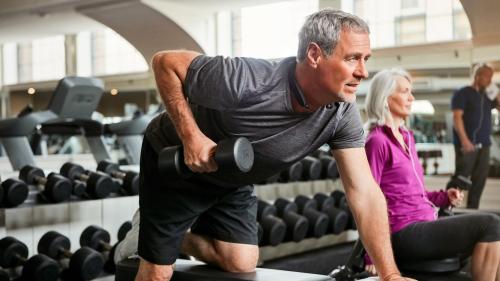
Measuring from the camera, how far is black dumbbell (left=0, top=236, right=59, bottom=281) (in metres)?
2.78

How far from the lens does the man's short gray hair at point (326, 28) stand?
4.77 feet

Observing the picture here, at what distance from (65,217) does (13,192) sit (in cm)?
37

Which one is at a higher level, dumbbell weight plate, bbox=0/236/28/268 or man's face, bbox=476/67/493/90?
man's face, bbox=476/67/493/90

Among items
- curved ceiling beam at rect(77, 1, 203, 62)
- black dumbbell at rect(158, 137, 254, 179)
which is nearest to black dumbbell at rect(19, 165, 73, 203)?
black dumbbell at rect(158, 137, 254, 179)

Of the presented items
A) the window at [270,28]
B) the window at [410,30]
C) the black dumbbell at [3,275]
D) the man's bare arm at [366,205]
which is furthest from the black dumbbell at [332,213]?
the window at [270,28]

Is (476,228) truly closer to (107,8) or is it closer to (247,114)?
(247,114)

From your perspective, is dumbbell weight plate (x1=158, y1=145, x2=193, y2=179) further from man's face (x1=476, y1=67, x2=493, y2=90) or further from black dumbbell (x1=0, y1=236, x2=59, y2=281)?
man's face (x1=476, y1=67, x2=493, y2=90)

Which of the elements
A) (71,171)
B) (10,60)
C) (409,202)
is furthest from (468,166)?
(10,60)

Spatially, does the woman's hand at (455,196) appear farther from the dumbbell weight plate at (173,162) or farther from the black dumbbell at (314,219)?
the black dumbbell at (314,219)

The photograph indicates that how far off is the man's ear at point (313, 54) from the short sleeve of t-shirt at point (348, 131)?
239mm

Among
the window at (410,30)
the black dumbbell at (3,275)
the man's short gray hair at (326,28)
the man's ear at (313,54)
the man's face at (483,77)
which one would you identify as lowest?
the black dumbbell at (3,275)

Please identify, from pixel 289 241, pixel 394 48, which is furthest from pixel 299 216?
pixel 394 48

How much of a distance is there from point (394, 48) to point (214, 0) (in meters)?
2.30

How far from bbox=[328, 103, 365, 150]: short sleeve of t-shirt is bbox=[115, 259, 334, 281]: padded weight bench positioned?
14.2 inches
